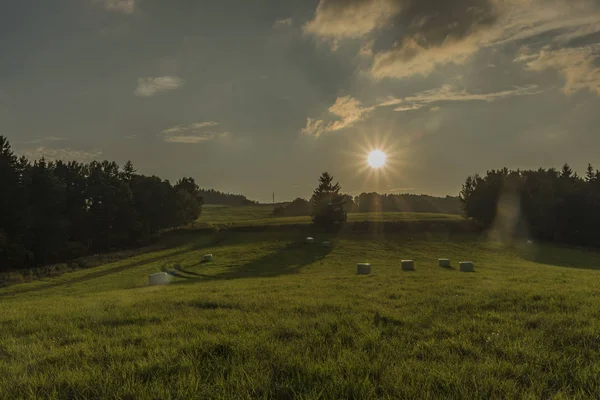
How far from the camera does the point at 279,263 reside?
45.1 meters

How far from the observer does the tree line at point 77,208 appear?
197ft

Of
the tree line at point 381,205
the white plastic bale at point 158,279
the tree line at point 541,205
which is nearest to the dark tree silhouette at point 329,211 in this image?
the tree line at point 541,205

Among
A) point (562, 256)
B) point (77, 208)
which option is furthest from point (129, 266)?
point (562, 256)

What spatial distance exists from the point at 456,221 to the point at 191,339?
8325cm

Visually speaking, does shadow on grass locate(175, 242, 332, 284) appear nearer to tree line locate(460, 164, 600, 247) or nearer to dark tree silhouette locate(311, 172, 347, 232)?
dark tree silhouette locate(311, 172, 347, 232)

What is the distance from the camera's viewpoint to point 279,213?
456ft

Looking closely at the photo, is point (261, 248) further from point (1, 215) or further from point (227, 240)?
point (1, 215)

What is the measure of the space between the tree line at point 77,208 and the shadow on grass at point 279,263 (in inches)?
1575

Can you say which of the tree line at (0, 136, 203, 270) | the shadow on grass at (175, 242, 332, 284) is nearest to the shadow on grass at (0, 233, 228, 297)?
the shadow on grass at (175, 242, 332, 284)

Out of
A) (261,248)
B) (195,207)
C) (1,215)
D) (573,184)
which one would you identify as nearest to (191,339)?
(261,248)

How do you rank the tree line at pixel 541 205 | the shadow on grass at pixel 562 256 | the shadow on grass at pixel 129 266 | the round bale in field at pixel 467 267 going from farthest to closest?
the tree line at pixel 541 205 → the shadow on grass at pixel 562 256 → the round bale in field at pixel 467 267 → the shadow on grass at pixel 129 266

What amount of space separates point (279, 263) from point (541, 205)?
64.6 metres

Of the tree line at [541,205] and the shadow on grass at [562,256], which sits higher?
the tree line at [541,205]

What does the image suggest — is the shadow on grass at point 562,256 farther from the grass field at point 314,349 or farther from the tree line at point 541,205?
the grass field at point 314,349
